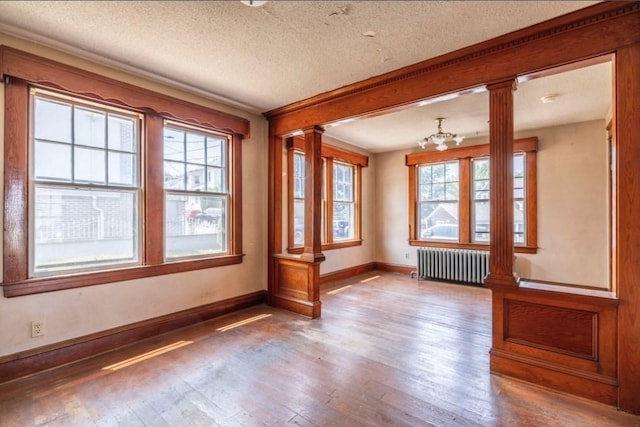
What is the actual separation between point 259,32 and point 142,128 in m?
1.69

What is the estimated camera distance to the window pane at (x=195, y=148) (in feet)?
11.9

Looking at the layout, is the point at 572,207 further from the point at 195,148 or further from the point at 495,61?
the point at 195,148

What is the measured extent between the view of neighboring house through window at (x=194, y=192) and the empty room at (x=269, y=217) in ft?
0.08

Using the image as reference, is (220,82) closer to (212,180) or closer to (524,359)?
(212,180)

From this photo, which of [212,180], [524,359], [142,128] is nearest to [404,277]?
[524,359]

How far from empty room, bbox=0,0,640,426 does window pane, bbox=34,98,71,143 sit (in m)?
0.02

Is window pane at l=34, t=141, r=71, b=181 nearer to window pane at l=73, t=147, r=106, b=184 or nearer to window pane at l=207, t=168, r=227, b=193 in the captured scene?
window pane at l=73, t=147, r=106, b=184

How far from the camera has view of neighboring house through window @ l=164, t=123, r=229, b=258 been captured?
3432 millimetres

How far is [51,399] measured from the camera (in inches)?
83.2

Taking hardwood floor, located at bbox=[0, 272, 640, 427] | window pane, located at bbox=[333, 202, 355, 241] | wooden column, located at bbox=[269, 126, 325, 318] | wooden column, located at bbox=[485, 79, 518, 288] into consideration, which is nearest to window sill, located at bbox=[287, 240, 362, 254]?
window pane, located at bbox=[333, 202, 355, 241]

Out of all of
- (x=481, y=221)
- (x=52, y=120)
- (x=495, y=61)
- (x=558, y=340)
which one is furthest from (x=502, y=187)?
(x=52, y=120)

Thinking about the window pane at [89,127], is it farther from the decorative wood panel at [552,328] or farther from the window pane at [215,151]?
the decorative wood panel at [552,328]

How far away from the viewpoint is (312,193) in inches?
154

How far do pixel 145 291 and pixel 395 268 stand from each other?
4.87 meters
